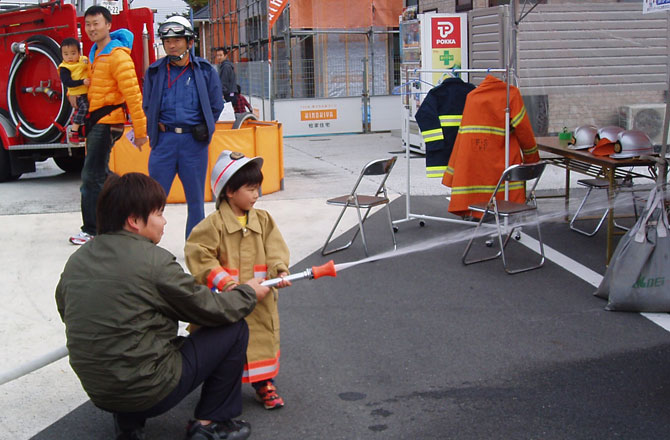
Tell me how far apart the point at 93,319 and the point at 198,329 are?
551 millimetres

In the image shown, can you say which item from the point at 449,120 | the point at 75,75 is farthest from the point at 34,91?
the point at 449,120

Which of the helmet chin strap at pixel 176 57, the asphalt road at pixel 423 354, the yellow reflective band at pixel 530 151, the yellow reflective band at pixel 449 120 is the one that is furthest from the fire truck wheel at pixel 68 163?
the yellow reflective band at pixel 530 151

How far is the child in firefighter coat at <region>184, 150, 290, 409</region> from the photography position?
3754mm

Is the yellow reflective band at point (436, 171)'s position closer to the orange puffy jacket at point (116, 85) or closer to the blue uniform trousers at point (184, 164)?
the blue uniform trousers at point (184, 164)

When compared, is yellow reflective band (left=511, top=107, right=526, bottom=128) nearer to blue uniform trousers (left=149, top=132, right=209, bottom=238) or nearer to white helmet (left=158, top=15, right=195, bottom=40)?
blue uniform trousers (left=149, top=132, right=209, bottom=238)

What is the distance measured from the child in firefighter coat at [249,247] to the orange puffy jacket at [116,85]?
2960 millimetres

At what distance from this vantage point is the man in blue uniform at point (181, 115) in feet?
20.3

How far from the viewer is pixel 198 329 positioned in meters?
3.43

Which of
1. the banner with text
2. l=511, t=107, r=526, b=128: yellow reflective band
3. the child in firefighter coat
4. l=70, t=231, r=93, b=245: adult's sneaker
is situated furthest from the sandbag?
the banner with text

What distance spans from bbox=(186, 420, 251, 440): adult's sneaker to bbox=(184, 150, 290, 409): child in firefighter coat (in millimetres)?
303

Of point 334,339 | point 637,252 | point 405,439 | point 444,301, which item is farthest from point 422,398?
point 637,252

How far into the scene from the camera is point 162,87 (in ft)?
20.3

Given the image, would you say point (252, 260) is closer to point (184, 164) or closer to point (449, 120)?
point (184, 164)

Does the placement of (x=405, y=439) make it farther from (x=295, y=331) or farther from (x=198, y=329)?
(x=295, y=331)
